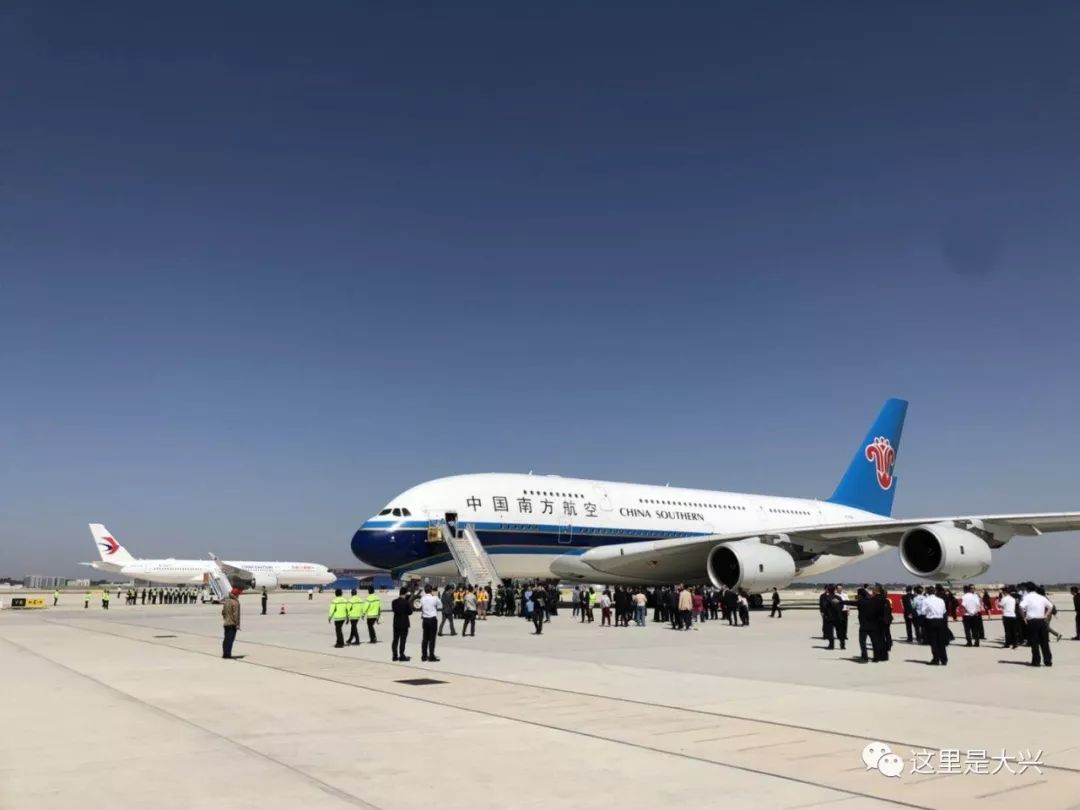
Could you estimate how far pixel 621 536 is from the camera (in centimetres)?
3506

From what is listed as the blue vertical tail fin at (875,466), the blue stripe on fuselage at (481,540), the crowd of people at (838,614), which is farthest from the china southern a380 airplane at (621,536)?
the blue vertical tail fin at (875,466)

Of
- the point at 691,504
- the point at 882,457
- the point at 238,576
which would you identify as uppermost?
the point at 882,457

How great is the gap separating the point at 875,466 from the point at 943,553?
22.2m

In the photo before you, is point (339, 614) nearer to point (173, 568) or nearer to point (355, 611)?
point (355, 611)

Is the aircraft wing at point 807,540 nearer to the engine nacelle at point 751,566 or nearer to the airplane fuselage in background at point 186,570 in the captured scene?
the engine nacelle at point 751,566

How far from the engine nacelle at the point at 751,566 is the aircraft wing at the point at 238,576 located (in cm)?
5794

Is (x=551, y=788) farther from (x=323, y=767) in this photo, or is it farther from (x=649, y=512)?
(x=649, y=512)

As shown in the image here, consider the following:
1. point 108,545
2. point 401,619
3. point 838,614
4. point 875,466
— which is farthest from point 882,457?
point 108,545

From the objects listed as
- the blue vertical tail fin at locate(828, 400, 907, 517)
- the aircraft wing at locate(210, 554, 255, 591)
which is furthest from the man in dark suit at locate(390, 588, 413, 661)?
the aircraft wing at locate(210, 554, 255, 591)

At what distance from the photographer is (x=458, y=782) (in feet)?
22.2

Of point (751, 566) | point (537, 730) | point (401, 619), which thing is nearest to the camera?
point (537, 730)

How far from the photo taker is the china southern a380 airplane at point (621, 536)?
27.6 meters

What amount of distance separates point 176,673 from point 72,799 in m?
8.80

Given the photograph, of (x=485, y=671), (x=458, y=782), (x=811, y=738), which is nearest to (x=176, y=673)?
(x=485, y=671)
